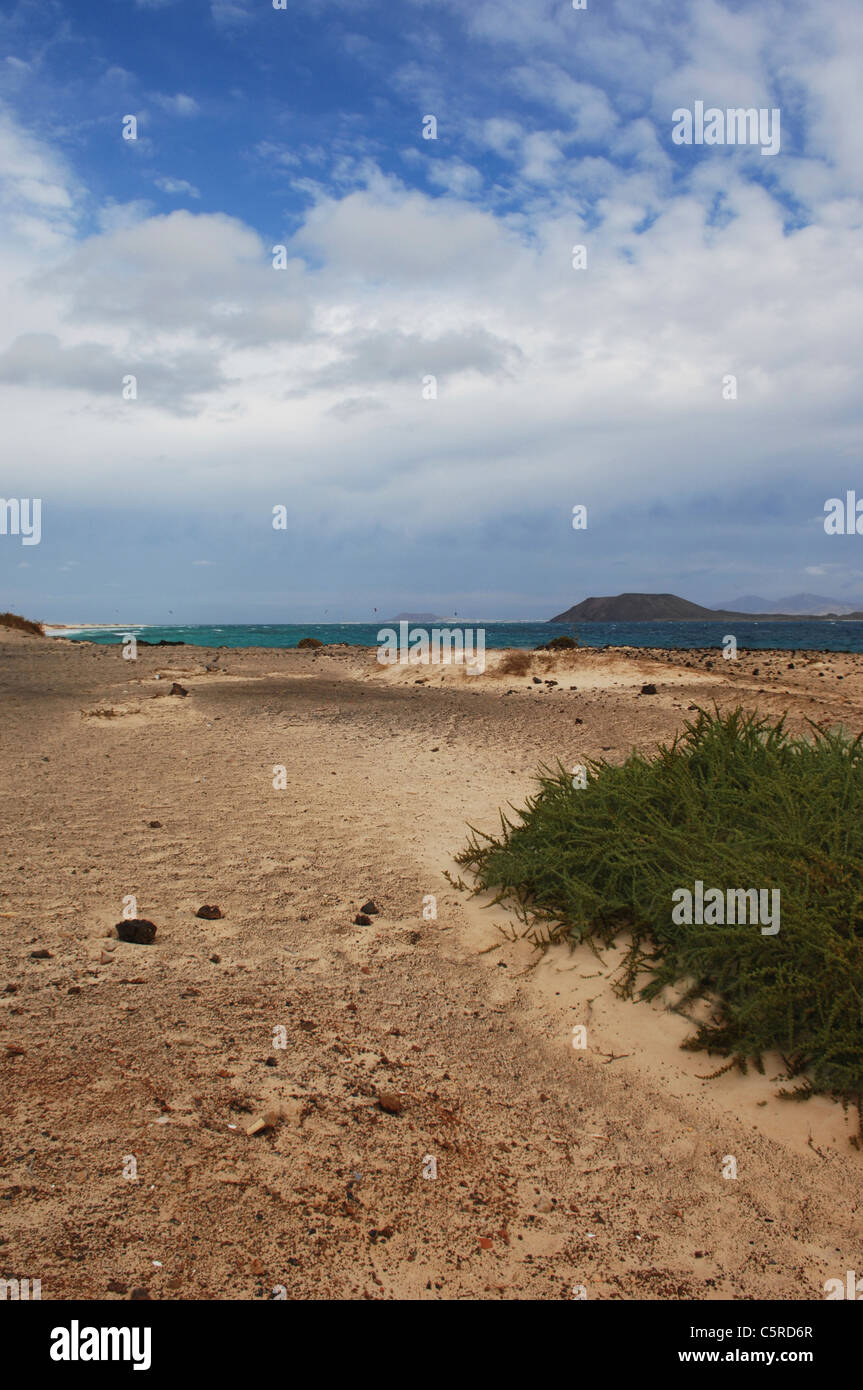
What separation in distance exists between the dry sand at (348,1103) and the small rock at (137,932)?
0.33 feet

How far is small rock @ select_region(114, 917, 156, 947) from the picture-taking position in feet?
15.8

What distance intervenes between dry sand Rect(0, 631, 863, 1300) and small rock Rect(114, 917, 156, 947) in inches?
4.0

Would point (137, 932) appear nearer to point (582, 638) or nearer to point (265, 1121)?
point (265, 1121)

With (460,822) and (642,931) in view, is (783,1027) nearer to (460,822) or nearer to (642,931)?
(642,931)

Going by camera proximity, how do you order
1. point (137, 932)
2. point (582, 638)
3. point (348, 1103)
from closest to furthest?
1. point (348, 1103)
2. point (137, 932)
3. point (582, 638)

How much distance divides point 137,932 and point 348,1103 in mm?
2098

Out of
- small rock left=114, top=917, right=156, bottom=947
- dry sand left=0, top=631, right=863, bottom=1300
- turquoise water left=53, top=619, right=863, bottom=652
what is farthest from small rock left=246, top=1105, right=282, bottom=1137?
turquoise water left=53, top=619, right=863, bottom=652

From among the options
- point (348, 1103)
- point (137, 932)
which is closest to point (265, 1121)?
point (348, 1103)

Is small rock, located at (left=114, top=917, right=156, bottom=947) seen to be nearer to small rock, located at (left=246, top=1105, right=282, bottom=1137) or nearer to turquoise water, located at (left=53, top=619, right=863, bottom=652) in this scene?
small rock, located at (left=246, top=1105, right=282, bottom=1137)

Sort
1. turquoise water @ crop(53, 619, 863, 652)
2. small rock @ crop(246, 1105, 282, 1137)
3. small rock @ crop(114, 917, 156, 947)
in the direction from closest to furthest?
small rock @ crop(246, 1105, 282, 1137) < small rock @ crop(114, 917, 156, 947) < turquoise water @ crop(53, 619, 863, 652)

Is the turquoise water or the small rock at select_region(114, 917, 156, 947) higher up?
the turquoise water

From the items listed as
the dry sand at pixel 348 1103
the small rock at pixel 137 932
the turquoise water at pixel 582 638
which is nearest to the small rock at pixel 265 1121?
the dry sand at pixel 348 1103

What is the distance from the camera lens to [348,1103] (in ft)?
11.1

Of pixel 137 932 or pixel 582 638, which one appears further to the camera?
pixel 582 638
